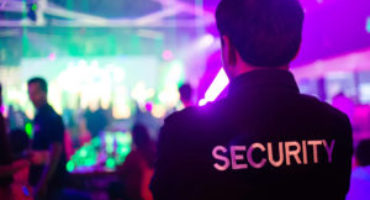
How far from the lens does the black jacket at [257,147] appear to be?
73 cm

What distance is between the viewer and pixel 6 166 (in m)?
2.54

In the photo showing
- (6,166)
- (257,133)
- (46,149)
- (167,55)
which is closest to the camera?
(257,133)

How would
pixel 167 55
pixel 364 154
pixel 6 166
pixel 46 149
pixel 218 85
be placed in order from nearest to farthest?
pixel 218 85 < pixel 364 154 < pixel 6 166 < pixel 46 149 < pixel 167 55

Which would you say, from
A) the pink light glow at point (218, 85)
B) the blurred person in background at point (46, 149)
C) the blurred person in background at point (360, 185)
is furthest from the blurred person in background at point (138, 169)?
the pink light glow at point (218, 85)

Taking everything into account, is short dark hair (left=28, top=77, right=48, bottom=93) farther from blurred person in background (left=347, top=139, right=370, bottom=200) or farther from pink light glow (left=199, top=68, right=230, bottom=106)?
blurred person in background (left=347, top=139, right=370, bottom=200)

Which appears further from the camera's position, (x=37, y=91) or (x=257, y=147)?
(x=37, y=91)

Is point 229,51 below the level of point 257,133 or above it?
above

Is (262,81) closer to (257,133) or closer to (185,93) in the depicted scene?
(257,133)

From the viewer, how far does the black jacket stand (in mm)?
729

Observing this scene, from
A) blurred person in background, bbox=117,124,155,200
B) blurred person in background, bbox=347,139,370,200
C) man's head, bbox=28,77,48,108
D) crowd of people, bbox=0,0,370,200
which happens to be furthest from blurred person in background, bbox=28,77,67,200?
crowd of people, bbox=0,0,370,200

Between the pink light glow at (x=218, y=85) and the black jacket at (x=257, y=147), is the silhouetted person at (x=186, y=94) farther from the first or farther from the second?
the black jacket at (x=257, y=147)

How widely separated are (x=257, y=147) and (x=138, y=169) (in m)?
3.51

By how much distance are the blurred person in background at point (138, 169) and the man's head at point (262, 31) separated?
342 centimetres

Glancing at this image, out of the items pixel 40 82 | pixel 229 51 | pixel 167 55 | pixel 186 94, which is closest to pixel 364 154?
pixel 229 51
